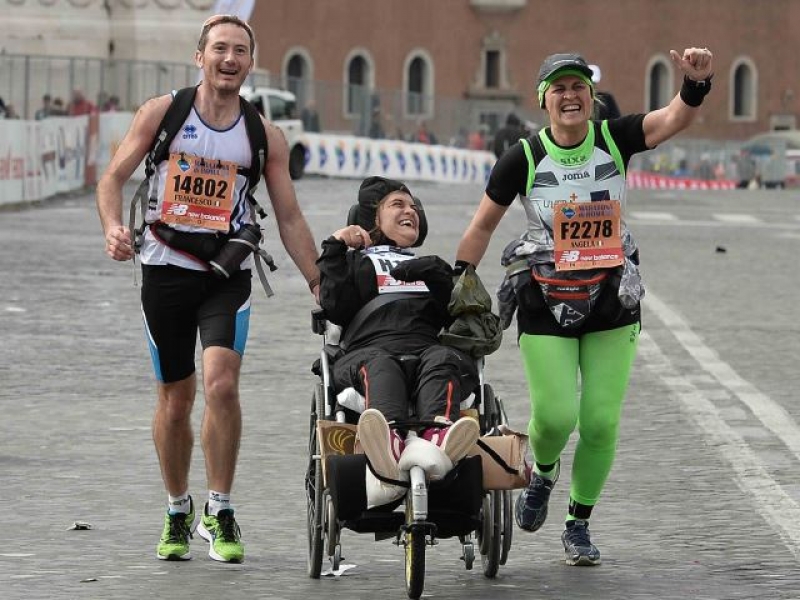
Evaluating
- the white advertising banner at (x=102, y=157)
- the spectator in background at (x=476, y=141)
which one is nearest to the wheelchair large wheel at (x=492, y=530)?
the white advertising banner at (x=102, y=157)

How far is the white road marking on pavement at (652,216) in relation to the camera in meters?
35.5

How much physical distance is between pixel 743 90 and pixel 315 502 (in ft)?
300

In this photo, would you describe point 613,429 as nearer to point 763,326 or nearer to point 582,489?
point 582,489

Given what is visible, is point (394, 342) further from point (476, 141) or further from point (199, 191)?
point (476, 141)

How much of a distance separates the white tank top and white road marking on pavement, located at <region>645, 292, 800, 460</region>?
338 cm

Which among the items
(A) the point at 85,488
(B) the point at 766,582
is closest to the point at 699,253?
(A) the point at 85,488

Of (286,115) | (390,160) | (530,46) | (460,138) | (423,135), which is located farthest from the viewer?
(530,46)

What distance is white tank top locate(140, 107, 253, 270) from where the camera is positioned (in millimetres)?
7910

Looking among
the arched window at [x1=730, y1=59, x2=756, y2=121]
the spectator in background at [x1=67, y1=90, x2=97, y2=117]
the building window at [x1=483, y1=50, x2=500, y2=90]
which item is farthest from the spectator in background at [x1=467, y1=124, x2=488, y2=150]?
the arched window at [x1=730, y1=59, x2=756, y2=121]

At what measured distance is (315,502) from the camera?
733 cm

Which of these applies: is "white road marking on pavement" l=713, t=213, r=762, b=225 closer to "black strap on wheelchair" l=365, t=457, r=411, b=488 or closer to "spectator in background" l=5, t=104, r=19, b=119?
"spectator in background" l=5, t=104, r=19, b=119

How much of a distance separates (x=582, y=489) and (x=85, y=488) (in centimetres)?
234

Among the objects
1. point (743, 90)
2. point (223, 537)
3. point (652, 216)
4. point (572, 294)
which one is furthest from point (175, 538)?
point (743, 90)

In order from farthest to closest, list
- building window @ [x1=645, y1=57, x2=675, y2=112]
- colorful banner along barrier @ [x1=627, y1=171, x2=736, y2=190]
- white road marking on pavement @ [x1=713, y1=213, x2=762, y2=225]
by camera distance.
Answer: building window @ [x1=645, y1=57, x2=675, y2=112] → colorful banner along barrier @ [x1=627, y1=171, x2=736, y2=190] → white road marking on pavement @ [x1=713, y1=213, x2=762, y2=225]
